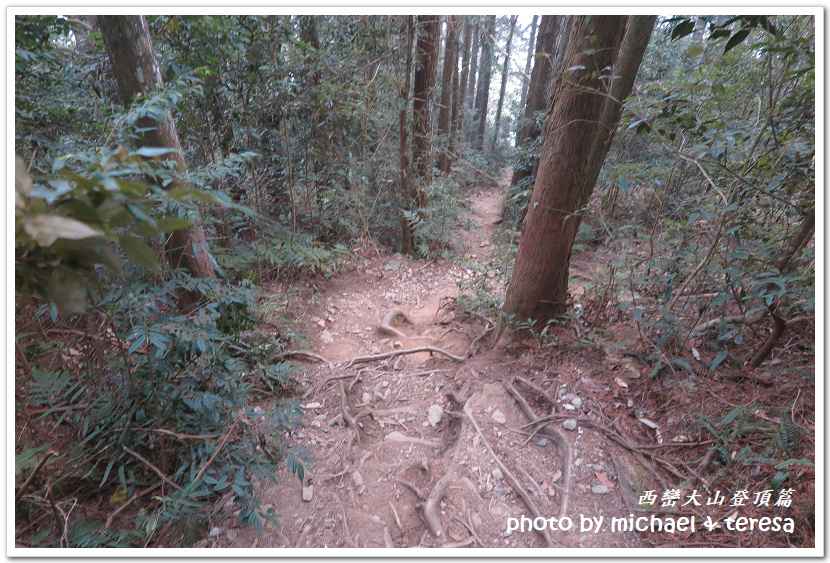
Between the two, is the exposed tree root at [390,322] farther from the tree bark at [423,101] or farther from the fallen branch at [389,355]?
the tree bark at [423,101]

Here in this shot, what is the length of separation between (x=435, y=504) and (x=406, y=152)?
6245 mm

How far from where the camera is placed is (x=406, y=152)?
7133mm

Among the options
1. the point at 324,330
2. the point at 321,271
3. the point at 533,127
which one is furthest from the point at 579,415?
the point at 533,127

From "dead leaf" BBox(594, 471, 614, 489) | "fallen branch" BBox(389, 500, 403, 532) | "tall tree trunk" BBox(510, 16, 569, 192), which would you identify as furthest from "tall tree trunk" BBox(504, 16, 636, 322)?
"tall tree trunk" BBox(510, 16, 569, 192)

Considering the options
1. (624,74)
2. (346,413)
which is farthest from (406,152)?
(346,413)

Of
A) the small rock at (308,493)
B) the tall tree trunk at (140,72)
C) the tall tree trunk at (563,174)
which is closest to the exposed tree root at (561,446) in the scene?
the tall tree trunk at (563,174)

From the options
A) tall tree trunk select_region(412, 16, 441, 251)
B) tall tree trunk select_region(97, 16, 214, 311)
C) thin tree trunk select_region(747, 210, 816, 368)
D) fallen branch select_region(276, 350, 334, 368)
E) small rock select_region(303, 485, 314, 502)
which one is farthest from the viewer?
tall tree trunk select_region(412, 16, 441, 251)

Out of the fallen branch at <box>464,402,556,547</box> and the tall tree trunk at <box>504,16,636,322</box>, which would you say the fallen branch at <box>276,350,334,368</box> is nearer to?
the fallen branch at <box>464,402,556,547</box>

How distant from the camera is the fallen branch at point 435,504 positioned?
2150 mm

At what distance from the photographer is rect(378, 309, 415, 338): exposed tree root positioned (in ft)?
16.3

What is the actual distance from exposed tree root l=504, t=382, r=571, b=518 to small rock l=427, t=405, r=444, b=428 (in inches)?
25.1

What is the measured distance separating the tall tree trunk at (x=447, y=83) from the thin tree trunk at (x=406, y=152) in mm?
1130

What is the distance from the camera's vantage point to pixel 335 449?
2980 mm

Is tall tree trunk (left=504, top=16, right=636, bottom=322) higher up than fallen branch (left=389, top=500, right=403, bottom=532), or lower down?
higher up
